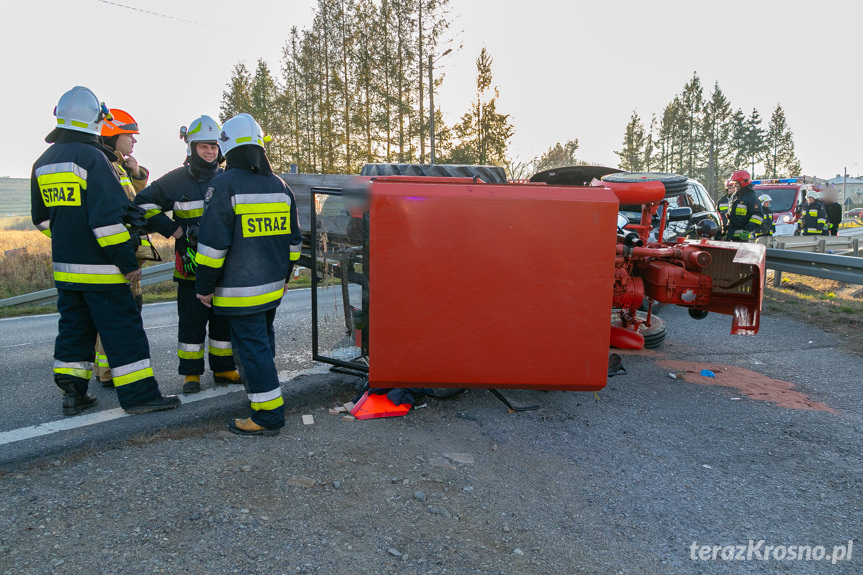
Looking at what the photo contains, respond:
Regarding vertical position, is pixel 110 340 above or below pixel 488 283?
below

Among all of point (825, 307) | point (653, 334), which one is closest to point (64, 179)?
point (653, 334)

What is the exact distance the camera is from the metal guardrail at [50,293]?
27.5ft

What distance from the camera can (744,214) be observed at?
348 inches

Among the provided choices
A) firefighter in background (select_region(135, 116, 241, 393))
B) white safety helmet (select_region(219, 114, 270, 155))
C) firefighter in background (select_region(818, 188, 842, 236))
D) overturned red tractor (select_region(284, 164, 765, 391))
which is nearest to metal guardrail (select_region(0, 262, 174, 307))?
firefighter in background (select_region(135, 116, 241, 393))

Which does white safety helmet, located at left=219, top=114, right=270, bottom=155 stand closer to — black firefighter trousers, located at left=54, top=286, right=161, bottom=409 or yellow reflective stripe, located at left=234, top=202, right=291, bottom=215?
yellow reflective stripe, located at left=234, top=202, right=291, bottom=215

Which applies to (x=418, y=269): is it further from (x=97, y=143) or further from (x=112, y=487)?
(x=97, y=143)

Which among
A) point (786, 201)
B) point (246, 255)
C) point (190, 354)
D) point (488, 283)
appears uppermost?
point (786, 201)

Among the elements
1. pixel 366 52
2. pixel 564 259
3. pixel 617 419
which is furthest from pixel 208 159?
pixel 366 52

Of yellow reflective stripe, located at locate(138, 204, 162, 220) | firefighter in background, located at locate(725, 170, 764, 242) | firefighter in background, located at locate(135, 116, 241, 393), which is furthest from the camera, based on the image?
firefighter in background, located at locate(725, 170, 764, 242)

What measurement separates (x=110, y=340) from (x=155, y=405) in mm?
508

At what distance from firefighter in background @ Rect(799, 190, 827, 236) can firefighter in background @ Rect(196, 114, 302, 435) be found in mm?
14065

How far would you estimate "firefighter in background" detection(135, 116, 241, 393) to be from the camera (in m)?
4.14

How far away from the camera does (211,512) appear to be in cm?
253

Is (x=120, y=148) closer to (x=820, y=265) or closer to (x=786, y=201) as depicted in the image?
(x=820, y=265)
